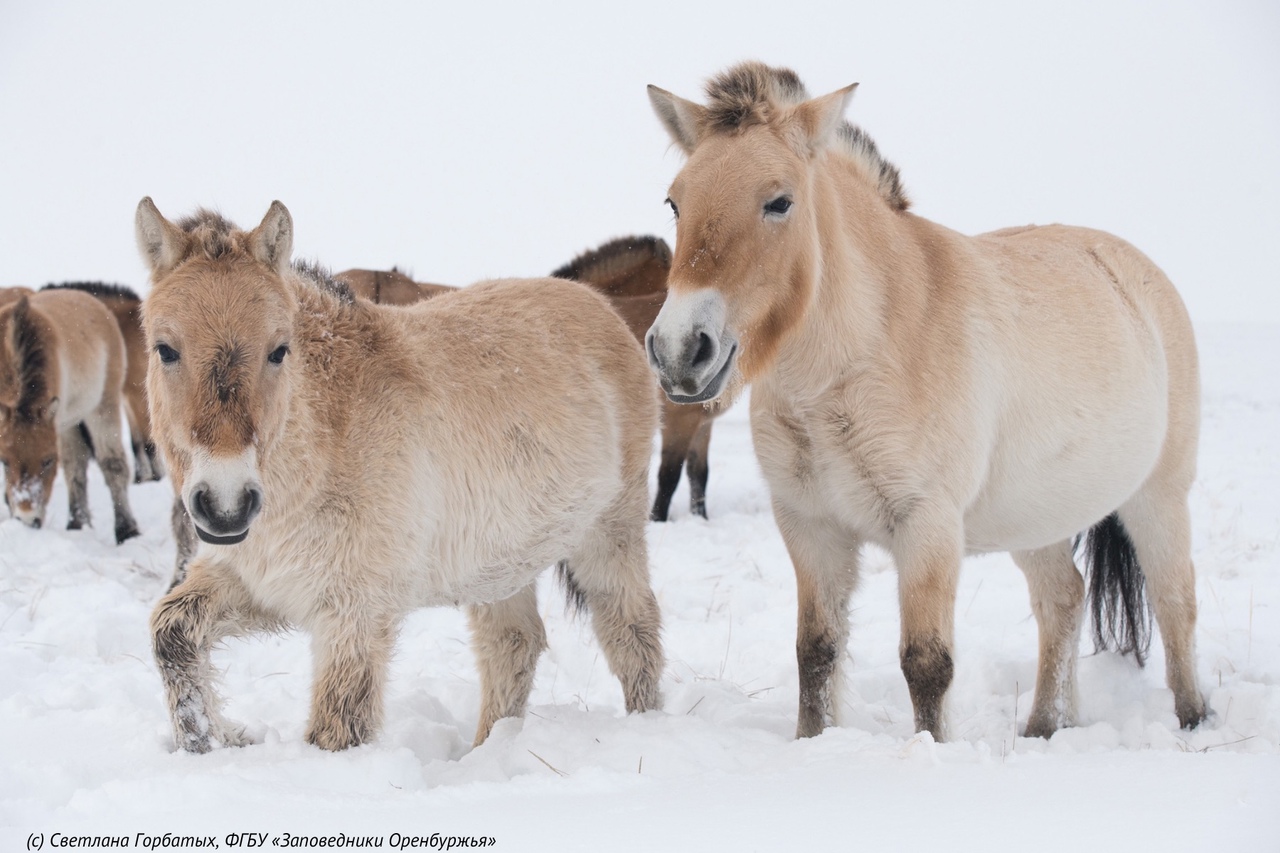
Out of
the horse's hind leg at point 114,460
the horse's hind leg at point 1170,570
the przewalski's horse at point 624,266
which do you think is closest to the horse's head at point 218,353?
the horse's hind leg at point 1170,570

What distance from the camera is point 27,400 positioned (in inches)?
360

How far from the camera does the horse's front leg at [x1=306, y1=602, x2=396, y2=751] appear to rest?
3404 mm

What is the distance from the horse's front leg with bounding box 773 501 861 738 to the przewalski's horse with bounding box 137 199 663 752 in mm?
758

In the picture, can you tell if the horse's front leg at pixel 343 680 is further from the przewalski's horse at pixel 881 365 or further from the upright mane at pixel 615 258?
Answer: the upright mane at pixel 615 258

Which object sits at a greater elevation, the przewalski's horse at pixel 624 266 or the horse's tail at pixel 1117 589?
the przewalski's horse at pixel 624 266

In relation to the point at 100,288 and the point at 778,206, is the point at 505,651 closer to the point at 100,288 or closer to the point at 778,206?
the point at 778,206

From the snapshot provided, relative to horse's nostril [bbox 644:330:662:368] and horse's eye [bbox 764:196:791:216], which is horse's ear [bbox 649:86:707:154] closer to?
horse's eye [bbox 764:196:791:216]

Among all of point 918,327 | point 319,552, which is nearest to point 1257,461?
point 918,327

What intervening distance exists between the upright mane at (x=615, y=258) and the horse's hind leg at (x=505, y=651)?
20.1ft

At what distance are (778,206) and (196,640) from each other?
2536mm

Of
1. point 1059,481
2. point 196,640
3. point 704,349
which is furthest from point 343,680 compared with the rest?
point 1059,481

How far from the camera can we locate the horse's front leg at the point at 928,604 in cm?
377

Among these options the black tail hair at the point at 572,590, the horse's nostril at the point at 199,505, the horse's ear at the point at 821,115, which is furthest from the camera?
the black tail hair at the point at 572,590

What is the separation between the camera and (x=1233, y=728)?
4.57 metres
